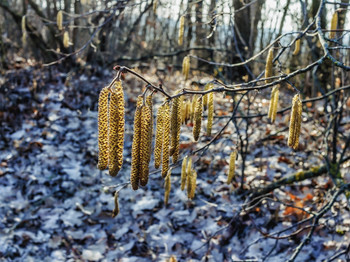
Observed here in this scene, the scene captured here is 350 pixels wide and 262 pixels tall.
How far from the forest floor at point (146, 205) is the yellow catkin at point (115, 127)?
6.04 ft

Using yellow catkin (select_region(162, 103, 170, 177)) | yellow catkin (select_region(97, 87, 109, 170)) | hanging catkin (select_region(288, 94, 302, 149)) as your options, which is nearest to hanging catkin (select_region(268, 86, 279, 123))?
hanging catkin (select_region(288, 94, 302, 149))

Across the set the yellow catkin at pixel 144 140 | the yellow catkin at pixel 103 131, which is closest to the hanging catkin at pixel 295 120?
the yellow catkin at pixel 144 140

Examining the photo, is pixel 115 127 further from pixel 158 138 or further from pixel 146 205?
pixel 146 205

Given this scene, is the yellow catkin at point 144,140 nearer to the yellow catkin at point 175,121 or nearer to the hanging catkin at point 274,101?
the yellow catkin at point 175,121

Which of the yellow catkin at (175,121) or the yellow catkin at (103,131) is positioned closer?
the yellow catkin at (103,131)

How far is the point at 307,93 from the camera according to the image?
25.7ft

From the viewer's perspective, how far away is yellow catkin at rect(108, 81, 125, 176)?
114 cm

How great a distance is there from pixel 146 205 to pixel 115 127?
12.0 ft

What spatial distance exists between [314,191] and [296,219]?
1.91ft

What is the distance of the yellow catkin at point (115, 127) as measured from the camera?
45.0 inches

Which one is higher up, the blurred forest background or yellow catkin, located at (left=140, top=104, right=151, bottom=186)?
yellow catkin, located at (left=140, top=104, right=151, bottom=186)

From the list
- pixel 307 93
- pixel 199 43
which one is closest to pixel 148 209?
pixel 307 93

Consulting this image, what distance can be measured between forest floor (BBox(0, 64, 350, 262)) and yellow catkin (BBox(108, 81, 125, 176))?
1.84 metres

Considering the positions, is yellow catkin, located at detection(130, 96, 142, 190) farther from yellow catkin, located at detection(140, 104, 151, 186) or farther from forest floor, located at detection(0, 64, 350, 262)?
forest floor, located at detection(0, 64, 350, 262)
